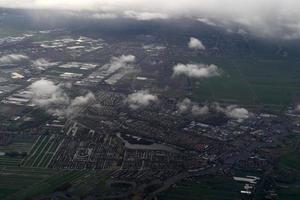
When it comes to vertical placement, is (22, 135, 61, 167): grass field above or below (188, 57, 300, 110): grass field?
below

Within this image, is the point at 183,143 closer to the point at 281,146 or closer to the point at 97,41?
the point at 281,146

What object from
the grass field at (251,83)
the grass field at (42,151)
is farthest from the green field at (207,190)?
the grass field at (251,83)

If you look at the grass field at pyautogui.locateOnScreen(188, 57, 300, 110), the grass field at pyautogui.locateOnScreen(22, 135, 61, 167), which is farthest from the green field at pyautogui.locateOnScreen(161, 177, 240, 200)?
the grass field at pyautogui.locateOnScreen(188, 57, 300, 110)

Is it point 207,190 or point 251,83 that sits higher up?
point 251,83

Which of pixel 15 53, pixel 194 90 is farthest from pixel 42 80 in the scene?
pixel 194 90

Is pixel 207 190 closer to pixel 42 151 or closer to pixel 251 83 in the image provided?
pixel 42 151


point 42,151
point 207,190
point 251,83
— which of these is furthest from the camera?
point 251,83

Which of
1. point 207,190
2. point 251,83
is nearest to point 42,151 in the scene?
point 207,190

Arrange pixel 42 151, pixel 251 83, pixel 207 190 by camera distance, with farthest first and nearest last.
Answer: pixel 251 83, pixel 42 151, pixel 207 190

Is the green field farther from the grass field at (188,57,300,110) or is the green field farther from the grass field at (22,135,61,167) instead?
the grass field at (188,57,300,110)

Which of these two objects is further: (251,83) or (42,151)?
(251,83)
